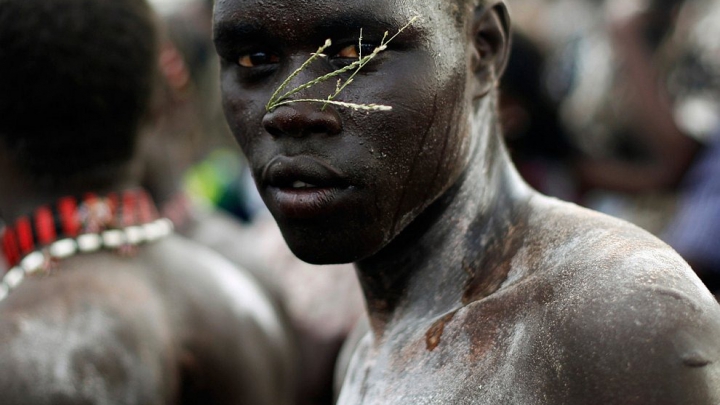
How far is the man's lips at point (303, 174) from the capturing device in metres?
2.18

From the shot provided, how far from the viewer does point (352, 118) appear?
219cm

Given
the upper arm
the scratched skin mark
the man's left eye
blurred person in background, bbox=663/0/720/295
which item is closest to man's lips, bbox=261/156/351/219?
the man's left eye

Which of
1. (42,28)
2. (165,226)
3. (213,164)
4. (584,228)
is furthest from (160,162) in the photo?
(584,228)

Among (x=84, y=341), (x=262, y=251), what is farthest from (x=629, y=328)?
(x=262, y=251)

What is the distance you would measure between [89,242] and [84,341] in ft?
1.62

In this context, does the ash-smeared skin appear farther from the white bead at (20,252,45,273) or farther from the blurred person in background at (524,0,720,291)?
the blurred person in background at (524,0,720,291)

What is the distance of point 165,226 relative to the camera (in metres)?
3.74

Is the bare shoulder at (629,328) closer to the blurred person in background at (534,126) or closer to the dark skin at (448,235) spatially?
the dark skin at (448,235)

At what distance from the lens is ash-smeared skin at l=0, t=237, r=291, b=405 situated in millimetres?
2889

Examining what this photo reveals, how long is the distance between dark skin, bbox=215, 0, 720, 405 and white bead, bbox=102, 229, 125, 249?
1.10m

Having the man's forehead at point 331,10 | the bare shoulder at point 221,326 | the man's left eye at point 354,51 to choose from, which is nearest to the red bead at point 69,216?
the bare shoulder at point 221,326

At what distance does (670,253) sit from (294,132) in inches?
32.5

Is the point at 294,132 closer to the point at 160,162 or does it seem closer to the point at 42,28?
the point at 42,28

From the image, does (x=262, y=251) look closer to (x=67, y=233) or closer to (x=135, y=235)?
(x=135, y=235)
